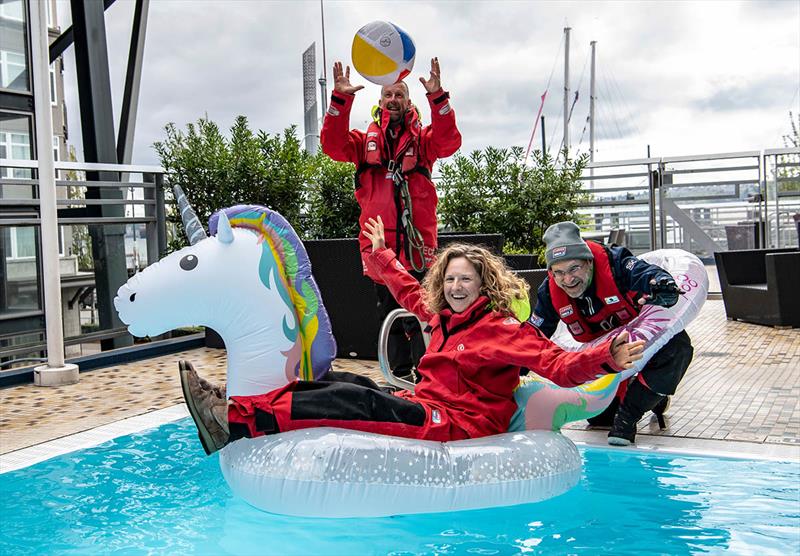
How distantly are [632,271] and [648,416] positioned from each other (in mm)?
1205

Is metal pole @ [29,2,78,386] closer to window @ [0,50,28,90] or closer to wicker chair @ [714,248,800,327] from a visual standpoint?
window @ [0,50,28,90]

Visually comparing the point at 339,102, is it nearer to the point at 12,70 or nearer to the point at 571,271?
the point at 571,271

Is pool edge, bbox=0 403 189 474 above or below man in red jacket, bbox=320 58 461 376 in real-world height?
below

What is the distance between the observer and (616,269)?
13.0 feet

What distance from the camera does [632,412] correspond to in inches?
162

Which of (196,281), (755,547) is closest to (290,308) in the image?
(196,281)

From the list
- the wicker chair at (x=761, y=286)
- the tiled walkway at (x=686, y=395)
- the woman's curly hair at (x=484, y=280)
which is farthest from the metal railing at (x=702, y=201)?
the woman's curly hair at (x=484, y=280)

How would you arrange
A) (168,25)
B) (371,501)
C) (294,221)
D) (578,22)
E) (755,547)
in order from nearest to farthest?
(755,547) < (371,501) < (294,221) < (168,25) < (578,22)

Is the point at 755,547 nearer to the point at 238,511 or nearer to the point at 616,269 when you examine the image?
the point at 616,269

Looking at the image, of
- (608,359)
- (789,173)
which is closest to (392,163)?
(608,359)

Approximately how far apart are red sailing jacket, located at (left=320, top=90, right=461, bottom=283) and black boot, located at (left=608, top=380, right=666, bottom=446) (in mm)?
1560

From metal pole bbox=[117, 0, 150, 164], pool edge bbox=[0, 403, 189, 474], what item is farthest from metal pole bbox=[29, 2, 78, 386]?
metal pole bbox=[117, 0, 150, 164]

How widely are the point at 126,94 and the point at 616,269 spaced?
1033 centimetres

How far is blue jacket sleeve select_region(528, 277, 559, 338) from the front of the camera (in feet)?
13.8
